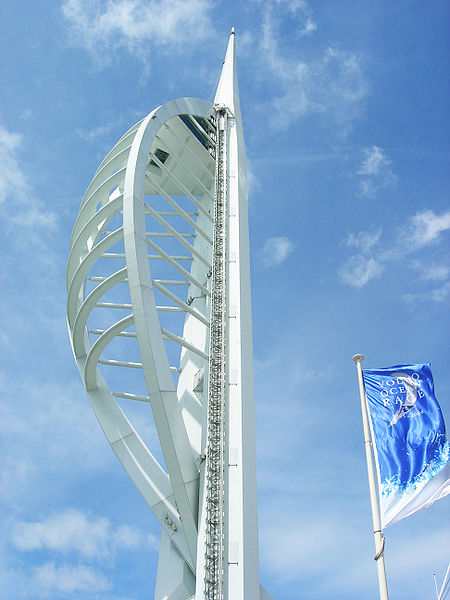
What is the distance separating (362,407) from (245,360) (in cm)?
687

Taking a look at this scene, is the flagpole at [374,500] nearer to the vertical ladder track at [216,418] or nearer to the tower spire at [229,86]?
the vertical ladder track at [216,418]

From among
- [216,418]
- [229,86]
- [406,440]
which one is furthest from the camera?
[229,86]

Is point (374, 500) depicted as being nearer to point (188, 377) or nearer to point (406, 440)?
point (406, 440)

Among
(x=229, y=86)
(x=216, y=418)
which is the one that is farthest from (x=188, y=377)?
(x=229, y=86)

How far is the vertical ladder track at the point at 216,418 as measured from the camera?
1709 centimetres

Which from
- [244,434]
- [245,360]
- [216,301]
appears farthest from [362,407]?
[216,301]

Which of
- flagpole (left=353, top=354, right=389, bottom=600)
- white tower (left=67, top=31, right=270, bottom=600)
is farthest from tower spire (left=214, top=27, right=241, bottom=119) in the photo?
flagpole (left=353, top=354, right=389, bottom=600)

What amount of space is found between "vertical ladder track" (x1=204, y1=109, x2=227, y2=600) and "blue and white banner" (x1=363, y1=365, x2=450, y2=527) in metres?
5.75

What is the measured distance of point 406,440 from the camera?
49.1ft

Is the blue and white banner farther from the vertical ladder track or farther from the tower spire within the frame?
the tower spire

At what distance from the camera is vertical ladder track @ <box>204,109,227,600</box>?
17.1 meters

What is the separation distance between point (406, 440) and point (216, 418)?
7129 millimetres

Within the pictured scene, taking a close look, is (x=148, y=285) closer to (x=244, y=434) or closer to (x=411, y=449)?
(x=244, y=434)

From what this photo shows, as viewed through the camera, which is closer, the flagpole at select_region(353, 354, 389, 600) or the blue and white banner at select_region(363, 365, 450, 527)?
the flagpole at select_region(353, 354, 389, 600)
